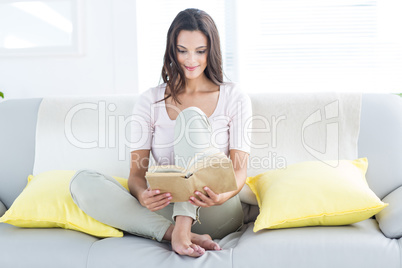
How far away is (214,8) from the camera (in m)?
3.03

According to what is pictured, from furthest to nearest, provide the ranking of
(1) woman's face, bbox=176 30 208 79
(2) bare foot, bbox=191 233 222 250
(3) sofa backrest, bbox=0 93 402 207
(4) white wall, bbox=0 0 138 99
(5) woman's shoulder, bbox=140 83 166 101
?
(4) white wall, bbox=0 0 138 99
(3) sofa backrest, bbox=0 93 402 207
(5) woman's shoulder, bbox=140 83 166 101
(1) woman's face, bbox=176 30 208 79
(2) bare foot, bbox=191 233 222 250

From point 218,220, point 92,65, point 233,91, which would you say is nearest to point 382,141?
point 233,91

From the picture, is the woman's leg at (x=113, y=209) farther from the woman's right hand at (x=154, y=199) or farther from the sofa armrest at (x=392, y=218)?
the sofa armrest at (x=392, y=218)

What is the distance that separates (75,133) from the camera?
2102mm

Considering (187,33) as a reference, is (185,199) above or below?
below

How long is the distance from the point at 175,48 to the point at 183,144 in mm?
525

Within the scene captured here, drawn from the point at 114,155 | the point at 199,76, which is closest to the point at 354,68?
the point at 199,76

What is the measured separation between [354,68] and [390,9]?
0.46 meters

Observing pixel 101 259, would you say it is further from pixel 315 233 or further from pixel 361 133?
pixel 361 133

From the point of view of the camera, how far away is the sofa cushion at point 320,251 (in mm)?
1354

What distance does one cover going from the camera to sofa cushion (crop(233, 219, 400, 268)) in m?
1.35

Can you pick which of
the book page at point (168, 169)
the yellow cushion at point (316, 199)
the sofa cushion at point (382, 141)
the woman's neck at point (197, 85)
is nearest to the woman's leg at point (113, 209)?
the book page at point (168, 169)

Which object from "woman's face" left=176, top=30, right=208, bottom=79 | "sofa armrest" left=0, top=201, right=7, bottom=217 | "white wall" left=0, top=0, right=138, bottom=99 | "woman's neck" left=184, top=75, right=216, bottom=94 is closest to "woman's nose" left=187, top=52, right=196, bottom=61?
"woman's face" left=176, top=30, right=208, bottom=79

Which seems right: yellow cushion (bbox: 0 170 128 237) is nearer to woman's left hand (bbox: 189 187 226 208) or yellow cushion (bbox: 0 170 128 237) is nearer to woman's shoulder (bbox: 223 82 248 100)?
woman's left hand (bbox: 189 187 226 208)
